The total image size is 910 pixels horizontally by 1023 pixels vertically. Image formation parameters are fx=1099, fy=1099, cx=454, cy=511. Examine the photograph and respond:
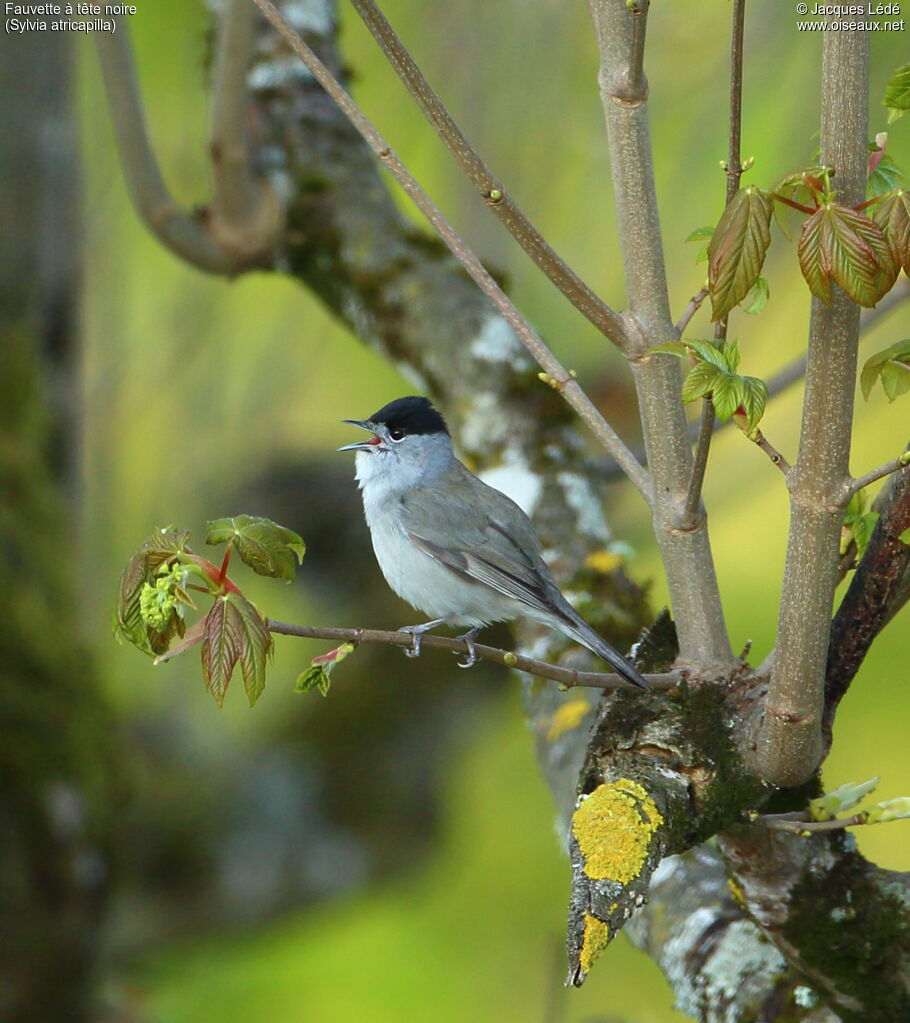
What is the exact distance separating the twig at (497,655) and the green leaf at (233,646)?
0.07 m

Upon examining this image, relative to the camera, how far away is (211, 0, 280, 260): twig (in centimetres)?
379

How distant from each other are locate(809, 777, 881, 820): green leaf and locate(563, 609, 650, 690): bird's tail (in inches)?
16.2

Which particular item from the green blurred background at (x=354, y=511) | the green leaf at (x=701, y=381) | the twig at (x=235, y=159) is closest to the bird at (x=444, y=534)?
the twig at (x=235, y=159)

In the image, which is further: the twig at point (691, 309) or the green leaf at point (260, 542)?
the twig at point (691, 309)

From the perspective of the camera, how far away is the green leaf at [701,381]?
5.91 ft

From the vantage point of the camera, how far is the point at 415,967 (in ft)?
20.9

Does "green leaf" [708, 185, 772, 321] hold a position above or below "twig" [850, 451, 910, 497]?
above

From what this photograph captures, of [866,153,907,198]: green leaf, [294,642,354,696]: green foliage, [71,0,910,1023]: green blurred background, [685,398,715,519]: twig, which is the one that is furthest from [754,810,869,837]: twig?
[71,0,910,1023]: green blurred background

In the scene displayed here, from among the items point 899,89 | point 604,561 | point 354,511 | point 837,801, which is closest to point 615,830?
point 837,801

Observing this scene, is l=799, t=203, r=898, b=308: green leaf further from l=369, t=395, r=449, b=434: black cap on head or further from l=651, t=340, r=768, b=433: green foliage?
l=369, t=395, r=449, b=434: black cap on head

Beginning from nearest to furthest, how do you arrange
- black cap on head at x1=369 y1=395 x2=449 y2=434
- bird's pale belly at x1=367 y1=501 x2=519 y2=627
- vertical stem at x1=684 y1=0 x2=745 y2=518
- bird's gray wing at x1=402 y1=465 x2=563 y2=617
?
vertical stem at x1=684 y1=0 x2=745 y2=518 < bird's gray wing at x1=402 y1=465 x2=563 y2=617 < bird's pale belly at x1=367 y1=501 x2=519 y2=627 < black cap on head at x1=369 y1=395 x2=449 y2=434

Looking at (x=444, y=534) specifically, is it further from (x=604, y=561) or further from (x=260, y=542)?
(x=260, y=542)

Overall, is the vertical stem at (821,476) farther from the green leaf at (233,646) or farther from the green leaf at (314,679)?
the green leaf at (233,646)

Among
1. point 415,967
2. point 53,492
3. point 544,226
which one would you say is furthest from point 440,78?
point 415,967
